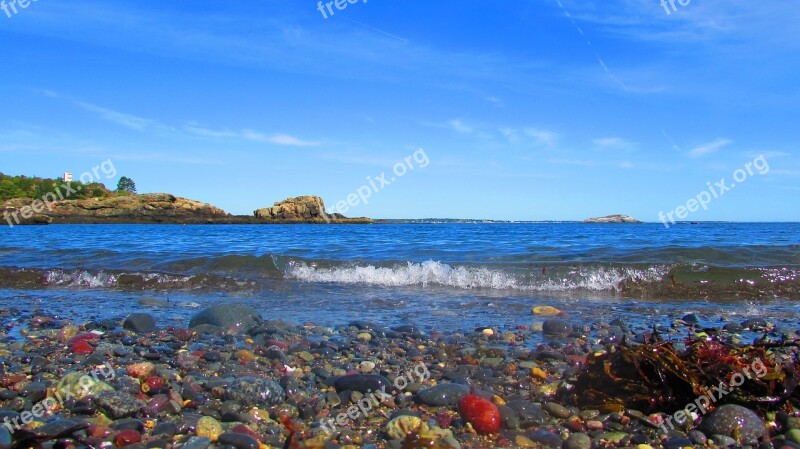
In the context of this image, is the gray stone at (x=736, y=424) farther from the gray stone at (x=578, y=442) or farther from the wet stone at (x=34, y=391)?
the wet stone at (x=34, y=391)

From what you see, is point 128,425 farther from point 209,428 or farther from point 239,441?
point 239,441

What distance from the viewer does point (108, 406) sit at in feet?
10.6

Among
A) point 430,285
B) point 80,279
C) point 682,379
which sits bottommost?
point 80,279

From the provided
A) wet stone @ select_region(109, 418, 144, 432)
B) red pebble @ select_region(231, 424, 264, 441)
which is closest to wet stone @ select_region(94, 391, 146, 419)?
wet stone @ select_region(109, 418, 144, 432)

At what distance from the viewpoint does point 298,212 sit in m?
89.4

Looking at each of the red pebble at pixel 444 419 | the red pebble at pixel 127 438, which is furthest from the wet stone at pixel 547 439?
the red pebble at pixel 127 438

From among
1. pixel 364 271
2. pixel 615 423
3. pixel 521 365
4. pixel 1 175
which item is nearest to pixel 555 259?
pixel 364 271

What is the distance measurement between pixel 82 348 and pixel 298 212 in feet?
282

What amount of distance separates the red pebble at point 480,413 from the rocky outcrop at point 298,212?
8453 cm

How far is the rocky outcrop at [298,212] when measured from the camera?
87.7 m

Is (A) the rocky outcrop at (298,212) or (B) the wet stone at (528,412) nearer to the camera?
(B) the wet stone at (528,412)

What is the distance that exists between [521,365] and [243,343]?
8.85ft

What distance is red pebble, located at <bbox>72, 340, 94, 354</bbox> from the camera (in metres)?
4.75

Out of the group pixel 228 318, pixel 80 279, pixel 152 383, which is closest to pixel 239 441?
pixel 152 383
